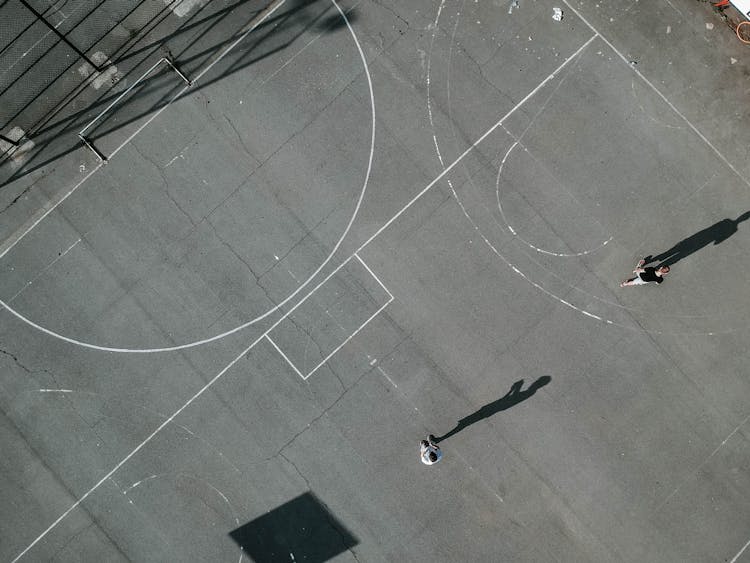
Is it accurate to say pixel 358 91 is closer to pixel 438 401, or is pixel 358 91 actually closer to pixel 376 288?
pixel 376 288

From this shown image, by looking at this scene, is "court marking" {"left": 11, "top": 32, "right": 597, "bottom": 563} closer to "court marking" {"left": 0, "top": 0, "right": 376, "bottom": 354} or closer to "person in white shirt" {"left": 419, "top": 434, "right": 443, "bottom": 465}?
"court marking" {"left": 0, "top": 0, "right": 376, "bottom": 354}

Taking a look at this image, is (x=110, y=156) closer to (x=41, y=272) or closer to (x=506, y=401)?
(x=41, y=272)

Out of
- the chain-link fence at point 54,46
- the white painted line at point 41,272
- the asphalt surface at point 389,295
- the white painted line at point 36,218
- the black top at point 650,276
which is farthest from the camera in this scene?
the chain-link fence at point 54,46

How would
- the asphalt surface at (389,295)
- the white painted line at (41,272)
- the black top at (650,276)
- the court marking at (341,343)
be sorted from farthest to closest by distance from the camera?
the white painted line at (41,272), the court marking at (341,343), the asphalt surface at (389,295), the black top at (650,276)

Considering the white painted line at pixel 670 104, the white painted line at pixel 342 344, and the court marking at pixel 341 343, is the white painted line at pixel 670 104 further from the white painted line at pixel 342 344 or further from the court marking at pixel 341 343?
the white painted line at pixel 342 344

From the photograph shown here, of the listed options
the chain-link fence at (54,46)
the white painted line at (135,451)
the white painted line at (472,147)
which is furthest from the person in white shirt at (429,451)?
the chain-link fence at (54,46)

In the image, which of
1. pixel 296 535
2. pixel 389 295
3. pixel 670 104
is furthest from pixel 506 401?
pixel 670 104

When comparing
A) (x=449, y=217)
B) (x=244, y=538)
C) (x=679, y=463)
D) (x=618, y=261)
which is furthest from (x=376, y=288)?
(x=679, y=463)
